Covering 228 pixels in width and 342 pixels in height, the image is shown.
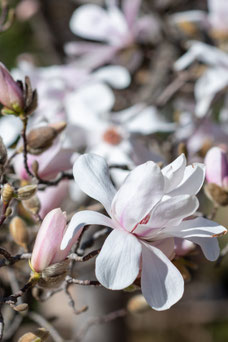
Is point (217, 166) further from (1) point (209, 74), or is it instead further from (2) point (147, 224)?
(1) point (209, 74)

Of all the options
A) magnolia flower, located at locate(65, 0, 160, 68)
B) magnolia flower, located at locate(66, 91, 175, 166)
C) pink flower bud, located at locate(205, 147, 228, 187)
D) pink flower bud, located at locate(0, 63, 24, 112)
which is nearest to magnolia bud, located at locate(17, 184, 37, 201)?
pink flower bud, located at locate(0, 63, 24, 112)

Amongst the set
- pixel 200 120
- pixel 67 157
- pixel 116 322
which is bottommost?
pixel 116 322

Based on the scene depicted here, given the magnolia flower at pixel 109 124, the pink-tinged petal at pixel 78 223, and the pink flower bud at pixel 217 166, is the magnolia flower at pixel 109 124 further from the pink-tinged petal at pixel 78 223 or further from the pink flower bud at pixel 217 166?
the pink-tinged petal at pixel 78 223

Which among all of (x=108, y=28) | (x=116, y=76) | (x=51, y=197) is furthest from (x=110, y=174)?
(x=108, y=28)

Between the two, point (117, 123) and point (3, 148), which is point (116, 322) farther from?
point (3, 148)

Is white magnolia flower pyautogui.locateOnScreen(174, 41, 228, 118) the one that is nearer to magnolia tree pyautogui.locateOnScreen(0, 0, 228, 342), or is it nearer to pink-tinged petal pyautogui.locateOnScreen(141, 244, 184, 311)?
magnolia tree pyautogui.locateOnScreen(0, 0, 228, 342)

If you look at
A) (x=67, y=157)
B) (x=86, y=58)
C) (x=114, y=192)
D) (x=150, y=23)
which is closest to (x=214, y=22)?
(x=150, y=23)

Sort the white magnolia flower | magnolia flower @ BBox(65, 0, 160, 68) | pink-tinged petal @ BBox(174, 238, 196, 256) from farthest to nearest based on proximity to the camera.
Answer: magnolia flower @ BBox(65, 0, 160, 68) < the white magnolia flower < pink-tinged petal @ BBox(174, 238, 196, 256)
